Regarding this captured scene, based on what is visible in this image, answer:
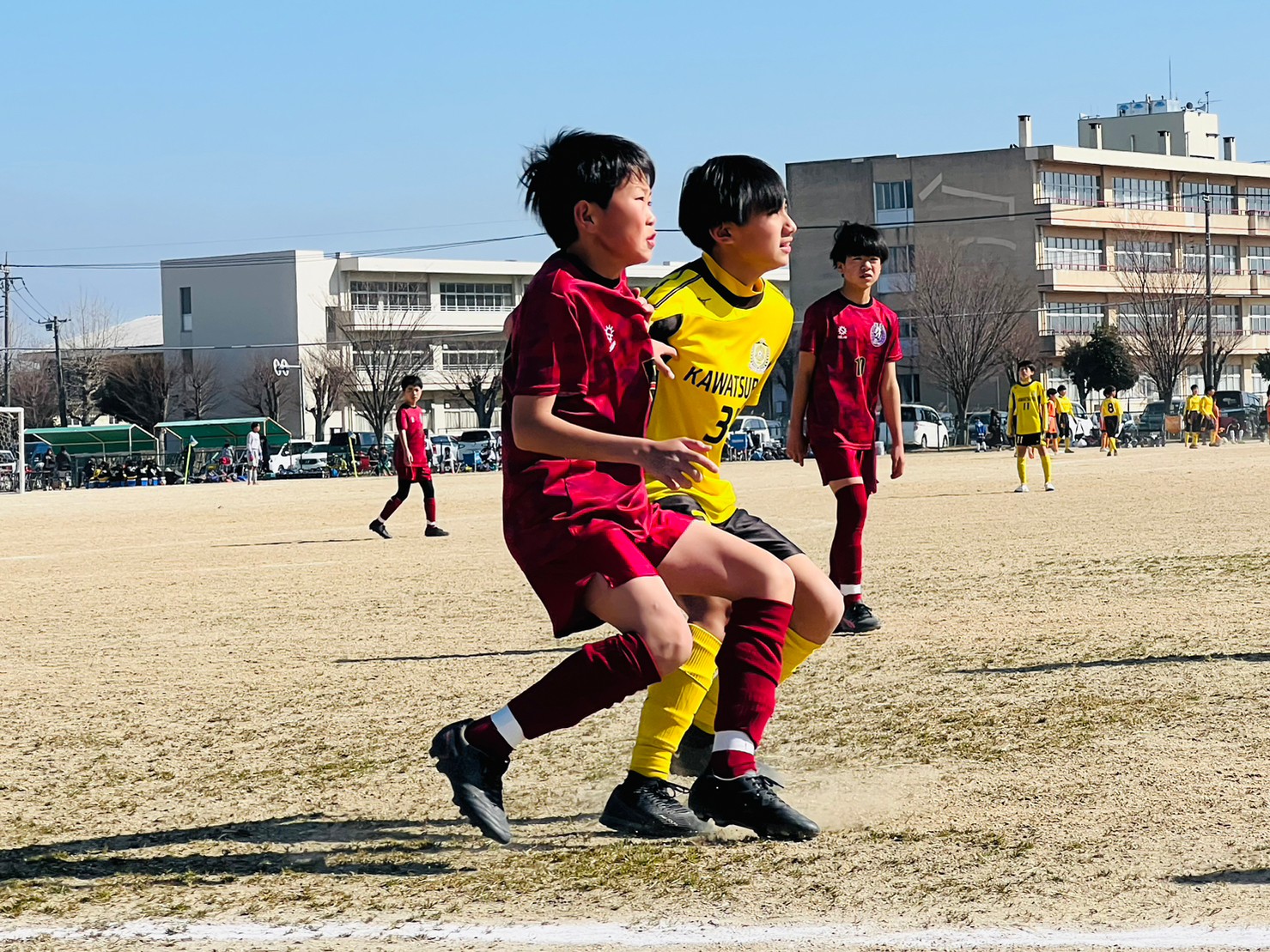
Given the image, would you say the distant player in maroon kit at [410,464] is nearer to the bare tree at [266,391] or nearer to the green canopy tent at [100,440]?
the green canopy tent at [100,440]

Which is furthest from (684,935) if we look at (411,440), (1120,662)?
(411,440)

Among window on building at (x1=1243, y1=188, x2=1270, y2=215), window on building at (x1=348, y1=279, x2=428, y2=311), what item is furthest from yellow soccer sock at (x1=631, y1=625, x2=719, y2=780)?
window on building at (x1=1243, y1=188, x2=1270, y2=215)

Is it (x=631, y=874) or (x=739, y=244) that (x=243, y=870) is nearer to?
(x=631, y=874)

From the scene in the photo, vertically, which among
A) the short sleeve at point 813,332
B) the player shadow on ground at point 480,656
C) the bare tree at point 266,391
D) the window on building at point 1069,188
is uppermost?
the window on building at point 1069,188

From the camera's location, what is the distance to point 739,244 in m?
4.41

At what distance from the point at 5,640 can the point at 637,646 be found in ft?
21.3

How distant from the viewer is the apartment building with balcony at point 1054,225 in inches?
3068

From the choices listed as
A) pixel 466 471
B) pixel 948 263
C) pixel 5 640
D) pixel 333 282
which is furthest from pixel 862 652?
pixel 333 282

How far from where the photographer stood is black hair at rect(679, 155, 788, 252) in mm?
4387

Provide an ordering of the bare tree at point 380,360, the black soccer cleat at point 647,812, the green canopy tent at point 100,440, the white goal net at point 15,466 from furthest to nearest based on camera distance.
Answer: the bare tree at point 380,360 < the green canopy tent at point 100,440 < the white goal net at point 15,466 < the black soccer cleat at point 647,812

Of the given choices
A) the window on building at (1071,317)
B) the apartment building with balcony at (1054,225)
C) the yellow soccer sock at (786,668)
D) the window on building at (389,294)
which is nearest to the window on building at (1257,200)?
the apartment building with balcony at (1054,225)

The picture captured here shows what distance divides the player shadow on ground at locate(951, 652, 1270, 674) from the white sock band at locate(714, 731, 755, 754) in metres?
2.59

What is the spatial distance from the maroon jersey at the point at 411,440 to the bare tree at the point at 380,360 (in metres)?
59.3

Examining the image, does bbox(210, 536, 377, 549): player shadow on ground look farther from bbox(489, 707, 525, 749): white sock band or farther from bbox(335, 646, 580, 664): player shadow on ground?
bbox(489, 707, 525, 749): white sock band
